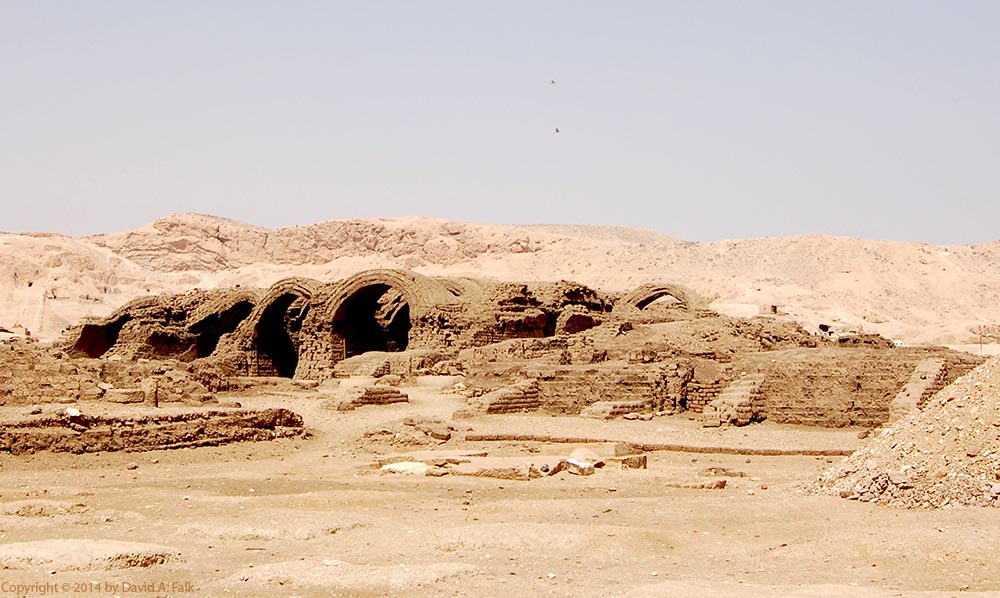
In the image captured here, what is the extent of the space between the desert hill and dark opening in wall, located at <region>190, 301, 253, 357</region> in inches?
751

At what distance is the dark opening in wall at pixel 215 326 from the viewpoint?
129ft

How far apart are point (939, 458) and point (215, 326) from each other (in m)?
31.8

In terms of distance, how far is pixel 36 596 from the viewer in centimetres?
711

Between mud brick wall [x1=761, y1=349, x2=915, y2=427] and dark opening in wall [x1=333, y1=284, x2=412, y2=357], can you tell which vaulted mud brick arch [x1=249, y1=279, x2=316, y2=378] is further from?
mud brick wall [x1=761, y1=349, x2=915, y2=427]

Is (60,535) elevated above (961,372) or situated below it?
below

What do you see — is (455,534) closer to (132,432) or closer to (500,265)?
(132,432)

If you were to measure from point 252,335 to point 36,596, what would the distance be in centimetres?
3008

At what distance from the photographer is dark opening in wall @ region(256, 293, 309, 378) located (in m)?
36.7

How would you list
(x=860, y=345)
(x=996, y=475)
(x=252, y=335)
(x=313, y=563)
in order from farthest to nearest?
1. (x=252, y=335)
2. (x=860, y=345)
3. (x=996, y=475)
4. (x=313, y=563)

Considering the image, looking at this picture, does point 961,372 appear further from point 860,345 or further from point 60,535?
point 60,535

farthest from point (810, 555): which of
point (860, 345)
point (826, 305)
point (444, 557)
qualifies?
point (826, 305)

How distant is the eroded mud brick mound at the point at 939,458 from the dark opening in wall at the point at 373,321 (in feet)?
78.0

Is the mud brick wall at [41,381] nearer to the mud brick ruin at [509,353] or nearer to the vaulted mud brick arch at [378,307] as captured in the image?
the mud brick ruin at [509,353]

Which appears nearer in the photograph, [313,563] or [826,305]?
[313,563]
